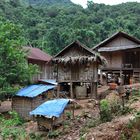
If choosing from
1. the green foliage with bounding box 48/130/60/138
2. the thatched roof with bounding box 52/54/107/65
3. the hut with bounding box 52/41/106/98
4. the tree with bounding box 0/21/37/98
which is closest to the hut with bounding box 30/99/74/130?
the green foliage with bounding box 48/130/60/138

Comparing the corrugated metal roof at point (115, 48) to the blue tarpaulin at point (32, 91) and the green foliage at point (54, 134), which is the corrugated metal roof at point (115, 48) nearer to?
the blue tarpaulin at point (32, 91)

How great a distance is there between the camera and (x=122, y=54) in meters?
28.8

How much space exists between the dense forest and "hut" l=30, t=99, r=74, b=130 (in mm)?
21719

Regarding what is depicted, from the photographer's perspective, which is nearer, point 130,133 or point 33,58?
point 130,133

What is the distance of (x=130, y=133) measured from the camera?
10.9 m

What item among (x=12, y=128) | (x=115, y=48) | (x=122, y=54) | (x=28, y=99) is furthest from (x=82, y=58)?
(x=12, y=128)

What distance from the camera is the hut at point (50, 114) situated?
1603cm

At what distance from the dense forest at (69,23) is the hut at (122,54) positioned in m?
12.3

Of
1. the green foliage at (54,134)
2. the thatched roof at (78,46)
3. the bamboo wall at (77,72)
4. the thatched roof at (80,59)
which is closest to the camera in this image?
the green foliage at (54,134)

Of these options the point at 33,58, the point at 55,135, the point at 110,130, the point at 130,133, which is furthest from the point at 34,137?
the point at 33,58

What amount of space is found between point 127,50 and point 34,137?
15608mm

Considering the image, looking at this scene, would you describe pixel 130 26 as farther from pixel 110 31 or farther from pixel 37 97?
pixel 37 97

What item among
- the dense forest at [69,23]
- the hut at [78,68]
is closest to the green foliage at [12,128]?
the hut at [78,68]

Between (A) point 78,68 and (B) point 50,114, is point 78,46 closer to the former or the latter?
(A) point 78,68
